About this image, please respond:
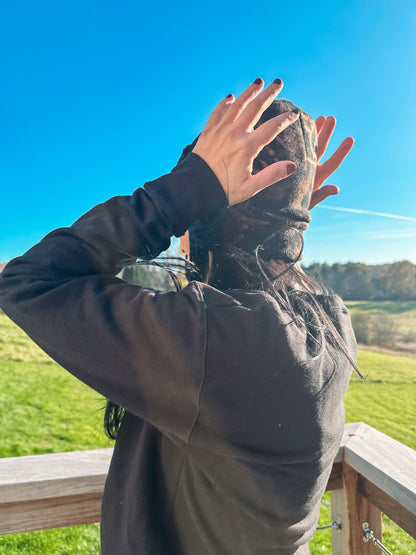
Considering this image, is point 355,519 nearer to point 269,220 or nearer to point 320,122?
point 269,220

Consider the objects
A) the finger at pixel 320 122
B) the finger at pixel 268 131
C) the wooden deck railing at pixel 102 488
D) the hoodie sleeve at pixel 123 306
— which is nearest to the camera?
the hoodie sleeve at pixel 123 306

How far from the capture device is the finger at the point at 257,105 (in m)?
0.61

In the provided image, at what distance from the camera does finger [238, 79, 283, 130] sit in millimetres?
612

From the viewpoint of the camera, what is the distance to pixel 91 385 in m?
0.53

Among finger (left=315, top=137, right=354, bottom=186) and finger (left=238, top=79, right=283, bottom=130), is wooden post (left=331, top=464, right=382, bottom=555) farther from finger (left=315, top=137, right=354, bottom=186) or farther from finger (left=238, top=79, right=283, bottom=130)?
finger (left=238, top=79, right=283, bottom=130)

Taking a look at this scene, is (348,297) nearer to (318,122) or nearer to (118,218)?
(318,122)

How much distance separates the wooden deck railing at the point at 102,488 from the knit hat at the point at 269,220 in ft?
2.17

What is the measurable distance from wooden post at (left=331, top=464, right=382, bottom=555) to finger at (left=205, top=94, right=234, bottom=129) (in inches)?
41.3

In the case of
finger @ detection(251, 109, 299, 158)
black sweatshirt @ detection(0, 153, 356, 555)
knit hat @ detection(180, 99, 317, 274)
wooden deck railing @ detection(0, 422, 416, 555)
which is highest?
finger @ detection(251, 109, 299, 158)

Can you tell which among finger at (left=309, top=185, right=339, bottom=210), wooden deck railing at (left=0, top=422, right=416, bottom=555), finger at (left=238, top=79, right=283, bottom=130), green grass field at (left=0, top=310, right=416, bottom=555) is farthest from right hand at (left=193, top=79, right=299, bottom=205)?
green grass field at (left=0, top=310, right=416, bottom=555)

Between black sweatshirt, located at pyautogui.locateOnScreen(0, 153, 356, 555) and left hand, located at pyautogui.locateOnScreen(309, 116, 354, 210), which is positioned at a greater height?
left hand, located at pyautogui.locateOnScreen(309, 116, 354, 210)

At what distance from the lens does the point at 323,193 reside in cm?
104

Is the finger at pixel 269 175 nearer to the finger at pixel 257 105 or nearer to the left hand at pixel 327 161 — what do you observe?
the finger at pixel 257 105

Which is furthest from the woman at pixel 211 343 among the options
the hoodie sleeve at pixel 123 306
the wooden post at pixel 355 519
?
the wooden post at pixel 355 519
